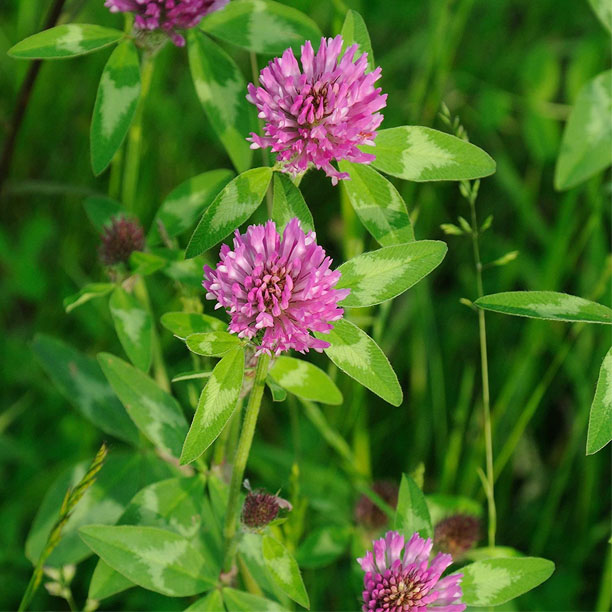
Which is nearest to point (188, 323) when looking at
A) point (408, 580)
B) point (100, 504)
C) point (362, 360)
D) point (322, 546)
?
point (362, 360)

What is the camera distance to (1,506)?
7.59 feet

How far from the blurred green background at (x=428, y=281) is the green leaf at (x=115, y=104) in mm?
374

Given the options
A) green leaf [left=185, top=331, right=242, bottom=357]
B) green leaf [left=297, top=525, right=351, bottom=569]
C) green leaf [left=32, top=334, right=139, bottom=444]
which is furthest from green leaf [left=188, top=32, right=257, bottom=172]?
green leaf [left=297, top=525, right=351, bottom=569]

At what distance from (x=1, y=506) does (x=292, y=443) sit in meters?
0.82

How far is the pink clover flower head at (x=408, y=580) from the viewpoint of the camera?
1263 millimetres

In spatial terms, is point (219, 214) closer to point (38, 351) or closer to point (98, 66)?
point (38, 351)

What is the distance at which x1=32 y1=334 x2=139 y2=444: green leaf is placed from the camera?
1854 millimetres

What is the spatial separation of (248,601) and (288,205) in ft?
2.19

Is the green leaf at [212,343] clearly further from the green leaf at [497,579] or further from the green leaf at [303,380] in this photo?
the green leaf at [497,579]

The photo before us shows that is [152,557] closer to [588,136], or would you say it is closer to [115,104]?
[115,104]

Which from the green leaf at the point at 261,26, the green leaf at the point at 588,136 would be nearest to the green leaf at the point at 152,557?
the green leaf at the point at 261,26

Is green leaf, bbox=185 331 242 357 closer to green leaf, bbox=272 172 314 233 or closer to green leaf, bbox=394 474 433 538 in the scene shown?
green leaf, bbox=272 172 314 233

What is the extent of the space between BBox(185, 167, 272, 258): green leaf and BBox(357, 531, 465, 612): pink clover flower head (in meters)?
0.51

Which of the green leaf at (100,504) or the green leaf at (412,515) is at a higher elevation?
the green leaf at (412,515)
